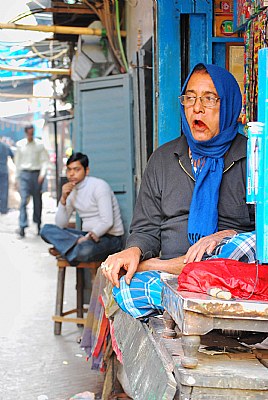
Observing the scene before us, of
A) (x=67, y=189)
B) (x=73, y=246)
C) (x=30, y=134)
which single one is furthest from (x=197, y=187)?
(x=30, y=134)

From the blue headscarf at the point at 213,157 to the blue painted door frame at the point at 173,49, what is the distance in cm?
146

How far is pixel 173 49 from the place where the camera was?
4.92 meters

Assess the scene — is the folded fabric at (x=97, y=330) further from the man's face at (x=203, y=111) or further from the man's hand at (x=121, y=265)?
the man's face at (x=203, y=111)

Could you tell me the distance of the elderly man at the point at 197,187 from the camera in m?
3.32

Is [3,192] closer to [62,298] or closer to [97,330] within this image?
[62,298]

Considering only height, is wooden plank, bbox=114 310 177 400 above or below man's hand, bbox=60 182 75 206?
below

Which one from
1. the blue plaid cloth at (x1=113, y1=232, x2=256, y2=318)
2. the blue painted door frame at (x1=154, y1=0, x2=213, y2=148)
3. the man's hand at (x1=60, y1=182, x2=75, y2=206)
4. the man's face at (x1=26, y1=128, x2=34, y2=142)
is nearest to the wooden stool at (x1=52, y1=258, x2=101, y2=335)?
the man's hand at (x1=60, y1=182, x2=75, y2=206)

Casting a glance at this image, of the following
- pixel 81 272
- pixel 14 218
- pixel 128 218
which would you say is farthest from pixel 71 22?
pixel 14 218

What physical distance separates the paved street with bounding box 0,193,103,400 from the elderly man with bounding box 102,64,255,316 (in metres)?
1.80

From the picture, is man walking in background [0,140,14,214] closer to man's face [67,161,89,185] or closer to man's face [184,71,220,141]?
man's face [67,161,89,185]

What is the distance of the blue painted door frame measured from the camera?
480 centimetres

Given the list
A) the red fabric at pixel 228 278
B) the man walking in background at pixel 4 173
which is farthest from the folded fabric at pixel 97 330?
the man walking in background at pixel 4 173

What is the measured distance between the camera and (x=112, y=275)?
3225mm

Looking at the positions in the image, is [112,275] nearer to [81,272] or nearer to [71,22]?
[81,272]
